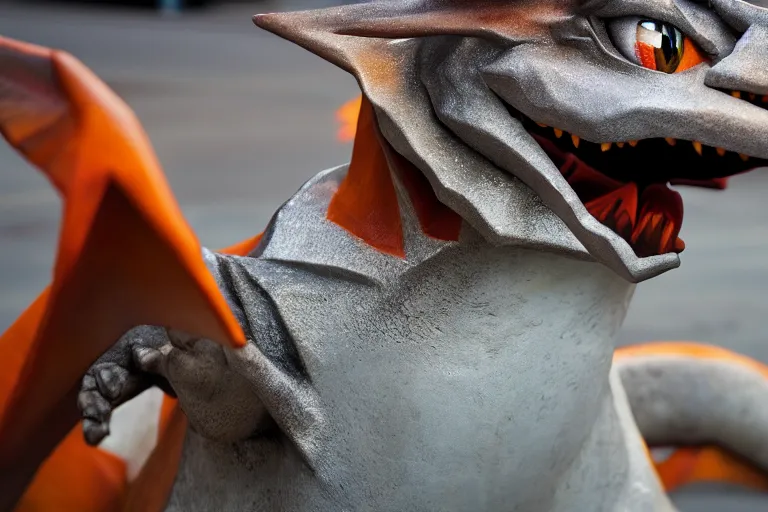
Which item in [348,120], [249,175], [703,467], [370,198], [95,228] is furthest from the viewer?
[249,175]

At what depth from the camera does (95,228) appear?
645mm

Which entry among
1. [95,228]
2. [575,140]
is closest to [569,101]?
[575,140]

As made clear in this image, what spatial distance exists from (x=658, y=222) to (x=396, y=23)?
10.0 inches

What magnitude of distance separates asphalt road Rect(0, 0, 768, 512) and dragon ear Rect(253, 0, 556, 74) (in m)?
0.95

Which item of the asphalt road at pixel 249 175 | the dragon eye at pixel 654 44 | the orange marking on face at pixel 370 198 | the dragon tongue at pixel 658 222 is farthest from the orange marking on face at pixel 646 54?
the asphalt road at pixel 249 175

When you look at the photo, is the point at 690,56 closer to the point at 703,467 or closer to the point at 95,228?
the point at 95,228

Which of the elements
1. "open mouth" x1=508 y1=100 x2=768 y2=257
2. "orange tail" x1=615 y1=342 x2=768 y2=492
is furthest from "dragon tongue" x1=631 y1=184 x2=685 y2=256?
"orange tail" x1=615 y1=342 x2=768 y2=492

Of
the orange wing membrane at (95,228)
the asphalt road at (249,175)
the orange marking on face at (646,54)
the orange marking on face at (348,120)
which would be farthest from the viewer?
the asphalt road at (249,175)

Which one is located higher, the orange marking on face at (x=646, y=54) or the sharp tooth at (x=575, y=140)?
the orange marking on face at (x=646, y=54)

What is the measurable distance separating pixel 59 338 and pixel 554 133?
393mm

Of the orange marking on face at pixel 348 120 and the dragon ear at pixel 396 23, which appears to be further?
the orange marking on face at pixel 348 120

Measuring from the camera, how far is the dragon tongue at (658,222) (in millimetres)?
768

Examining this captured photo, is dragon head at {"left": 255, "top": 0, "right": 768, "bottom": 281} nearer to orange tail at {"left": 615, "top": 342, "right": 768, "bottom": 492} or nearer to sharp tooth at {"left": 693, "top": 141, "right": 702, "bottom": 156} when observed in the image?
sharp tooth at {"left": 693, "top": 141, "right": 702, "bottom": 156}

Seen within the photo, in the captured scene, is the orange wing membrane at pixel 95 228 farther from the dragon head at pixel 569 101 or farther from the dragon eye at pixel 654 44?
the dragon eye at pixel 654 44
